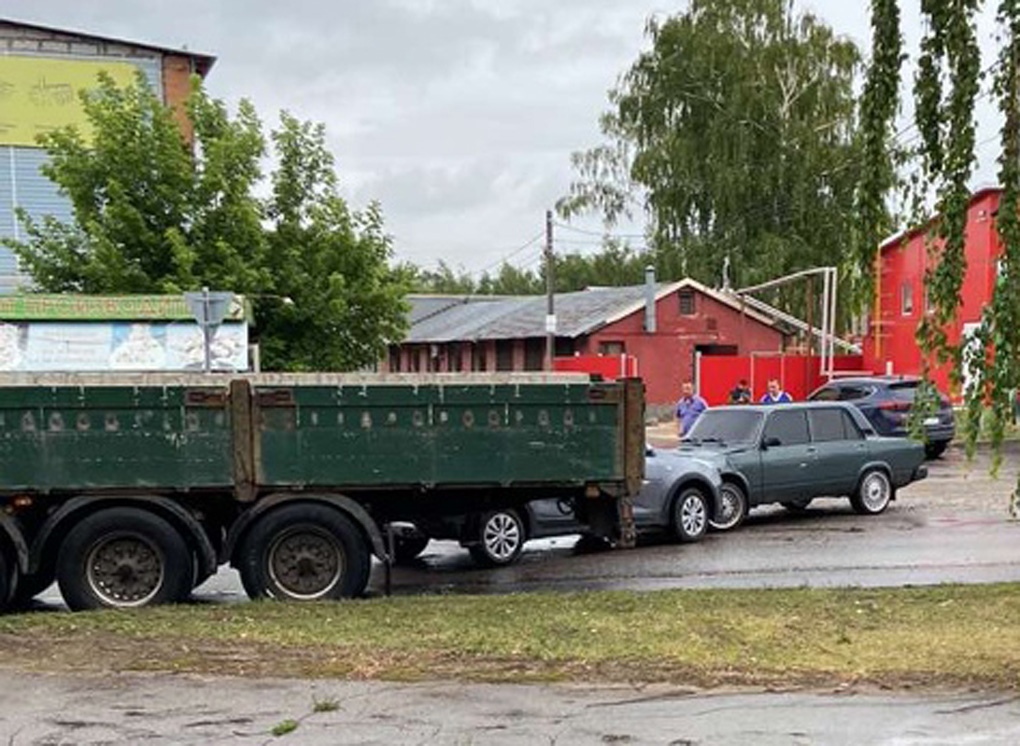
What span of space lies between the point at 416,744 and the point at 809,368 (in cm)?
3195

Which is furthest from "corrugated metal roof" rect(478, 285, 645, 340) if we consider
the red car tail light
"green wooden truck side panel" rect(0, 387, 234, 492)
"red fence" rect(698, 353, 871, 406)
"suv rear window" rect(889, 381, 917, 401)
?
"green wooden truck side panel" rect(0, 387, 234, 492)

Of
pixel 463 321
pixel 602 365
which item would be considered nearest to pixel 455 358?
pixel 463 321

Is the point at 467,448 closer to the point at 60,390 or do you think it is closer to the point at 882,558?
the point at 60,390

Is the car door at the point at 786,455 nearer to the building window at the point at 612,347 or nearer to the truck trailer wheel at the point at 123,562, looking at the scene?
the truck trailer wheel at the point at 123,562

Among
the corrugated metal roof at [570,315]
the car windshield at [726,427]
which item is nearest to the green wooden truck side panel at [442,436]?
the car windshield at [726,427]

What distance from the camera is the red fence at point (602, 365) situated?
35.5 meters

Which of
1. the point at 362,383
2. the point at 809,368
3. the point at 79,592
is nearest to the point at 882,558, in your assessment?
the point at 362,383

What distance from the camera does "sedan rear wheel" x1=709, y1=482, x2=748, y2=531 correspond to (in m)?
14.5

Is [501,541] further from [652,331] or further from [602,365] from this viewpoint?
[652,331]

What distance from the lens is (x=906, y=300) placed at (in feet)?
121

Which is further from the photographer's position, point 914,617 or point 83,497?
point 83,497

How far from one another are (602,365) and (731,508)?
74.1 ft

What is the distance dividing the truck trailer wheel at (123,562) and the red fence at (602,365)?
83.9 feet

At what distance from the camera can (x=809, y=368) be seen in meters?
36.1
